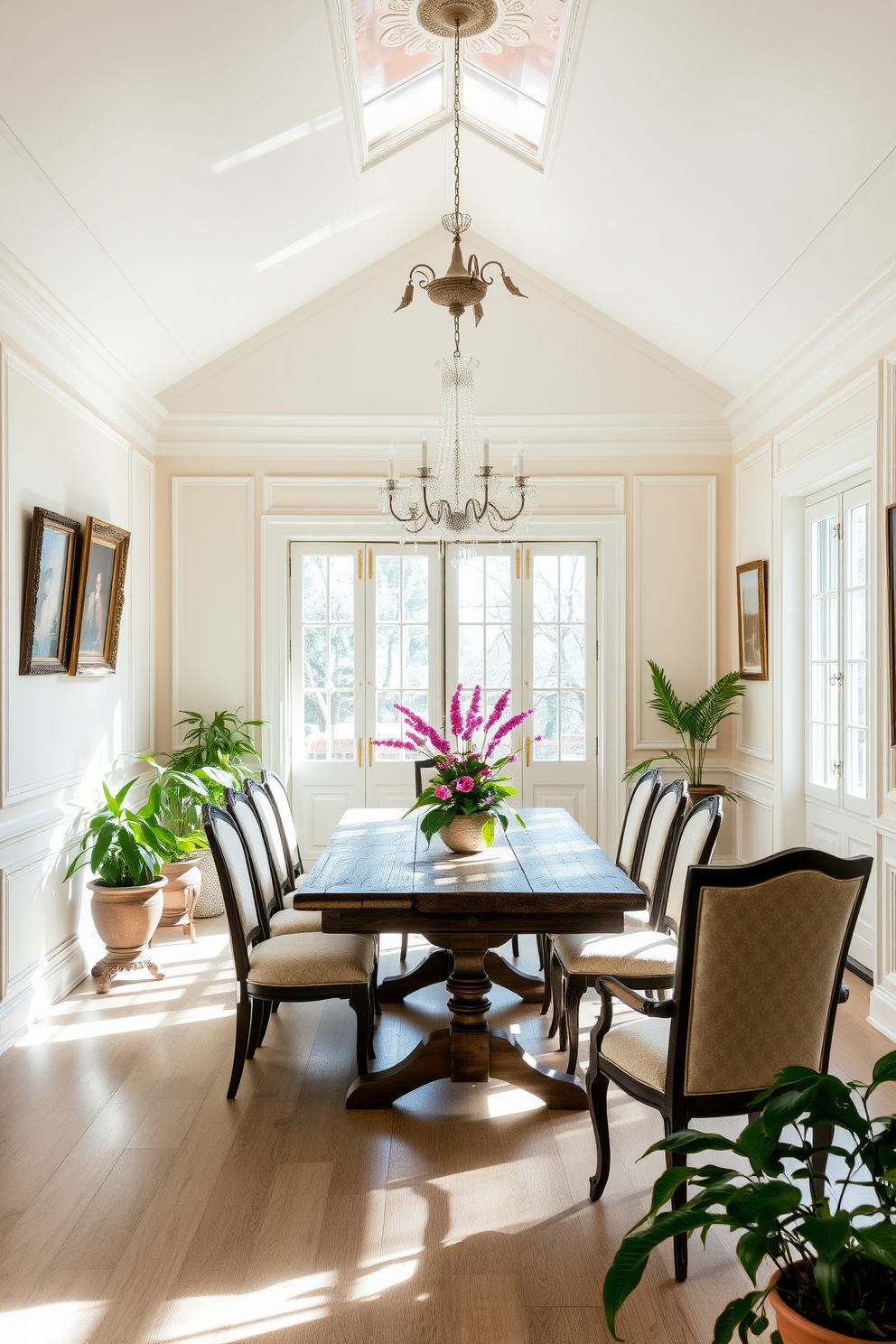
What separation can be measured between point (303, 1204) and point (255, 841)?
1365 millimetres

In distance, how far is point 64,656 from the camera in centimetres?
435

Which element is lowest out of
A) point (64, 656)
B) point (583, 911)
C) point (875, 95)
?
point (583, 911)

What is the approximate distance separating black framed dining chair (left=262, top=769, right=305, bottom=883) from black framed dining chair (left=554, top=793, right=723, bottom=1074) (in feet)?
4.59

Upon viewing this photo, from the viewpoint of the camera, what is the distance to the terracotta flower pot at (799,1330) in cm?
125

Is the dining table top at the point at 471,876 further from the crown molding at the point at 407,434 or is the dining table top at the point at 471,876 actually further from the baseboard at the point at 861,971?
the crown molding at the point at 407,434

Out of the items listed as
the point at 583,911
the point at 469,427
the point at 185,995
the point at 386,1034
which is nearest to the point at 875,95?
the point at 469,427

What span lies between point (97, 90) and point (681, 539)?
405 cm

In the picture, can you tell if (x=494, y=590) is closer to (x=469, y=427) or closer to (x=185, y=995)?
(x=469, y=427)

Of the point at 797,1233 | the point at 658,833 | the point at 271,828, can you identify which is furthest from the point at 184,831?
the point at 797,1233

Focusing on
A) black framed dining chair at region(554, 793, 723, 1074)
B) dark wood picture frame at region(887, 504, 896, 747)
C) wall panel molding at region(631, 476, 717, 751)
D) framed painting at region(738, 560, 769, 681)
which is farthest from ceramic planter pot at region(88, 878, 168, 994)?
framed painting at region(738, 560, 769, 681)

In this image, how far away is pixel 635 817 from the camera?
13.4ft

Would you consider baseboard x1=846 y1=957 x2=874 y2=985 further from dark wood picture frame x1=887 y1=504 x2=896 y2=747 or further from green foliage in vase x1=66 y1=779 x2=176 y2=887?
green foliage in vase x1=66 y1=779 x2=176 y2=887

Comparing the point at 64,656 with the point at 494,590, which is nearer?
the point at 64,656

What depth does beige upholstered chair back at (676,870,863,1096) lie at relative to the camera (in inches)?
87.6
